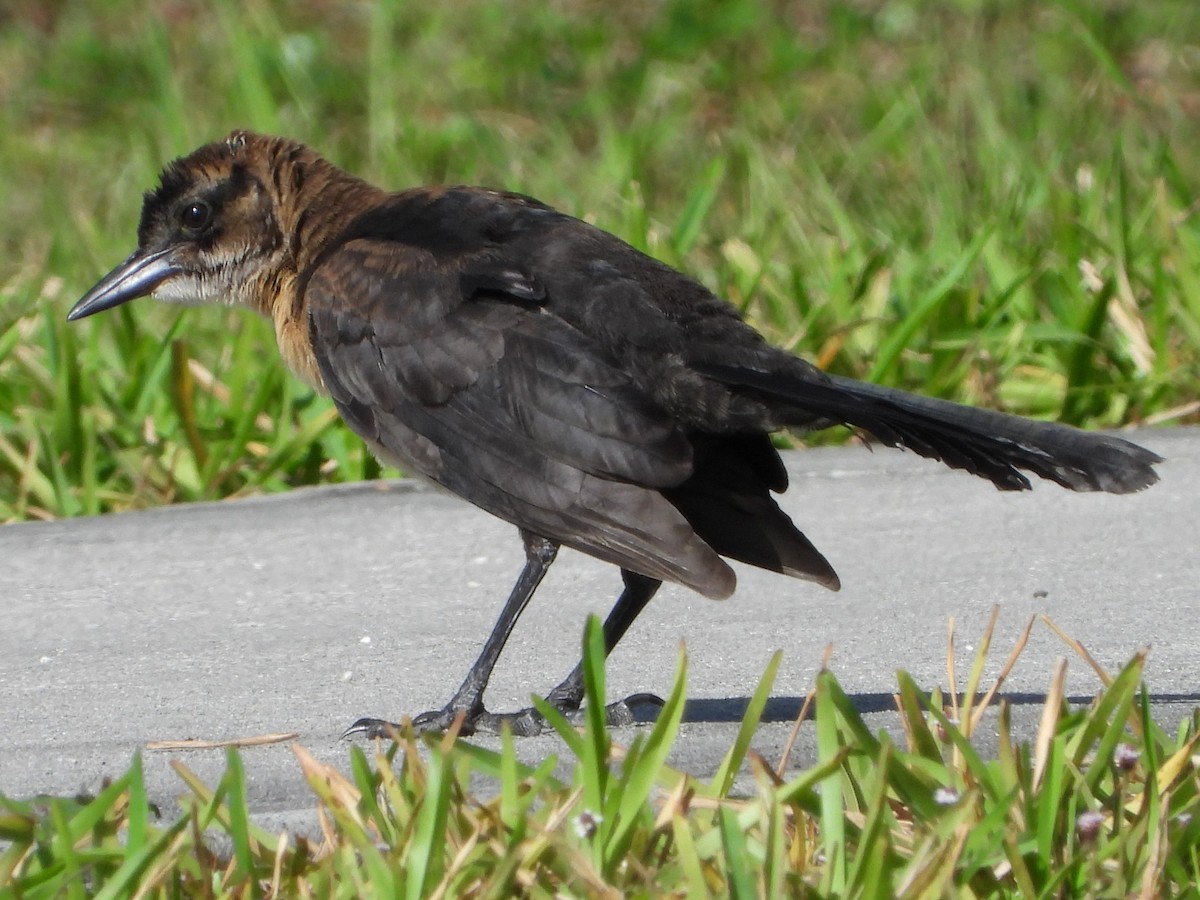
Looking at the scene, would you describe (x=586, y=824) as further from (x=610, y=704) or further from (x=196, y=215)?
(x=196, y=215)

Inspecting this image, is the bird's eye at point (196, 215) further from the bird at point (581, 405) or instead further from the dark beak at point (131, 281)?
the bird at point (581, 405)

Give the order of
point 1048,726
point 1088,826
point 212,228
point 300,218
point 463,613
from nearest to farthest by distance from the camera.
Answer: point 1088,826
point 1048,726
point 463,613
point 300,218
point 212,228

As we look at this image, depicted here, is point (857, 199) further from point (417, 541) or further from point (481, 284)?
point (481, 284)

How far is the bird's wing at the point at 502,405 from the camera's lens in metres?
3.22

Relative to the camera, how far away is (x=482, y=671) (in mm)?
3406

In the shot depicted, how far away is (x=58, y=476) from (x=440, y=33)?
6695 millimetres

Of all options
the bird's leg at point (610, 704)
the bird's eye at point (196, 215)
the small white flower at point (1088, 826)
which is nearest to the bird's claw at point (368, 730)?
the bird's leg at point (610, 704)

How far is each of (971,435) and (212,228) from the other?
2.08m

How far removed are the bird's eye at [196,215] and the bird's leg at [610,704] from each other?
1.46 metres

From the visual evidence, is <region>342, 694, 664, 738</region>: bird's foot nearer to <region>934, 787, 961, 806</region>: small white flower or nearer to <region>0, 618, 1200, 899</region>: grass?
<region>0, 618, 1200, 899</region>: grass

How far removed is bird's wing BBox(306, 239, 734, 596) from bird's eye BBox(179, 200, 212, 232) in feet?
2.38

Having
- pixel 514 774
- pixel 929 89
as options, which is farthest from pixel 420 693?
pixel 929 89

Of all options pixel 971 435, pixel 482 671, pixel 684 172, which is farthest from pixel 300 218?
pixel 684 172

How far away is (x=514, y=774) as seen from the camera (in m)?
2.63
